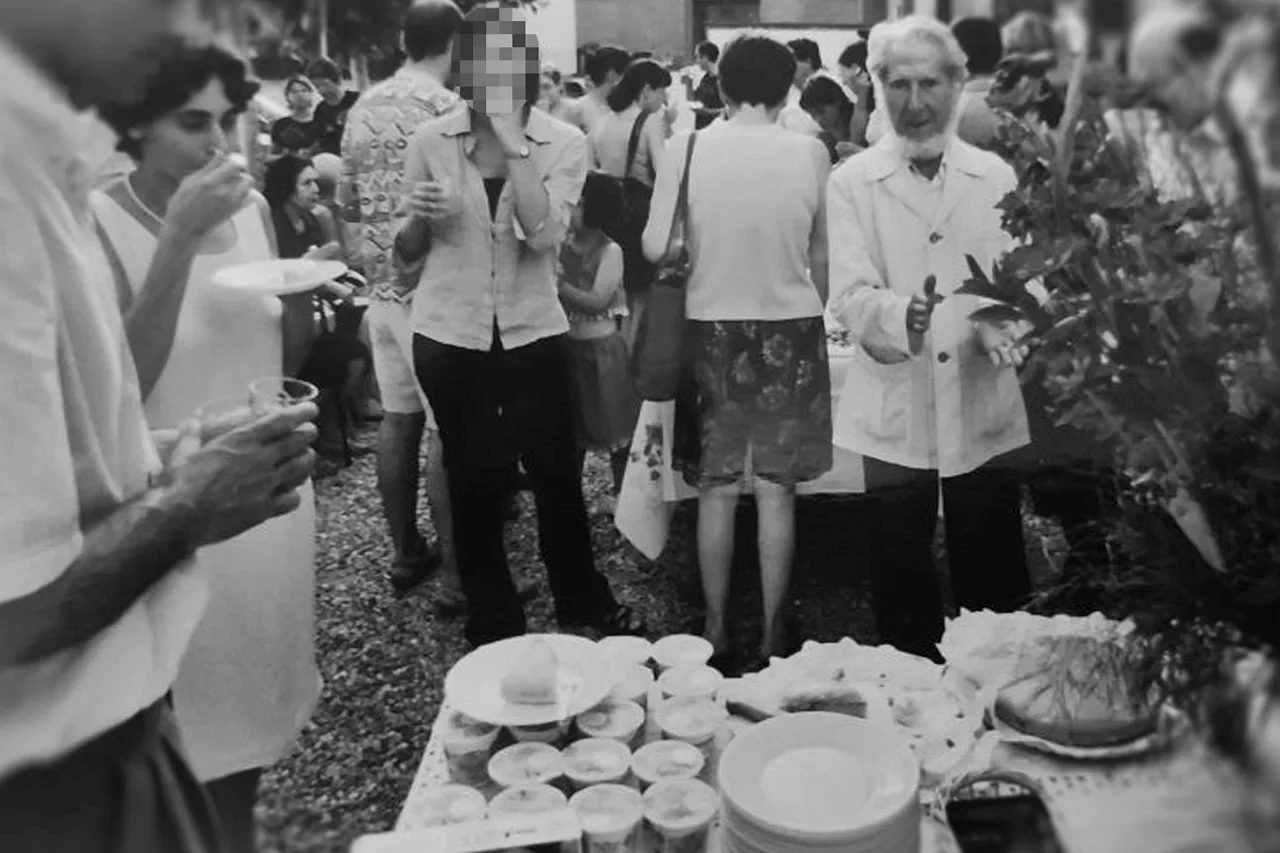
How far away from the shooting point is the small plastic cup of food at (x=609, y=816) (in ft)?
3.88

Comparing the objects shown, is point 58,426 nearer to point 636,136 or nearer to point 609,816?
point 609,816

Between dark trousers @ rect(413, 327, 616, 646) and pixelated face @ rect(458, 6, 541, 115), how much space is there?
3.59 ft

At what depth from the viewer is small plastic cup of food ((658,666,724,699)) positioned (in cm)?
147

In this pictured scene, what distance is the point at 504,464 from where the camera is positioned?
109 inches

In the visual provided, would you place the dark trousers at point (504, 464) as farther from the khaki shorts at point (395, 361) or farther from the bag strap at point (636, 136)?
the bag strap at point (636, 136)

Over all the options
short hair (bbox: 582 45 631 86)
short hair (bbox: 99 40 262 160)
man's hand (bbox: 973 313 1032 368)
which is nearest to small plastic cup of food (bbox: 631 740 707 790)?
man's hand (bbox: 973 313 1032 368)

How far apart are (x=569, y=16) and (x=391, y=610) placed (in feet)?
7.10

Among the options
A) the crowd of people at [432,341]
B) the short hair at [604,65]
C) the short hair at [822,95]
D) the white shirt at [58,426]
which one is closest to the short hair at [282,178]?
the crowd of people at [432,341]

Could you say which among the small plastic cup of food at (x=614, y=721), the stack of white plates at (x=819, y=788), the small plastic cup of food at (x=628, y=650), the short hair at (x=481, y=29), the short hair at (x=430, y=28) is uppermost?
the short hair at (x=481, y=29)

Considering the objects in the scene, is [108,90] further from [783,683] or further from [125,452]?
[783,683]

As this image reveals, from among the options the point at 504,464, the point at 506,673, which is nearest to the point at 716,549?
the point at 504,464

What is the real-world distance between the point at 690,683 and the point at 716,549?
126 centimetres

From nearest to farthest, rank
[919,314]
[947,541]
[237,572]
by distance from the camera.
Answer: [237,572] → [919,314] → [947,541]

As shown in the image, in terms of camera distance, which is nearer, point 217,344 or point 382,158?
point 217,344
